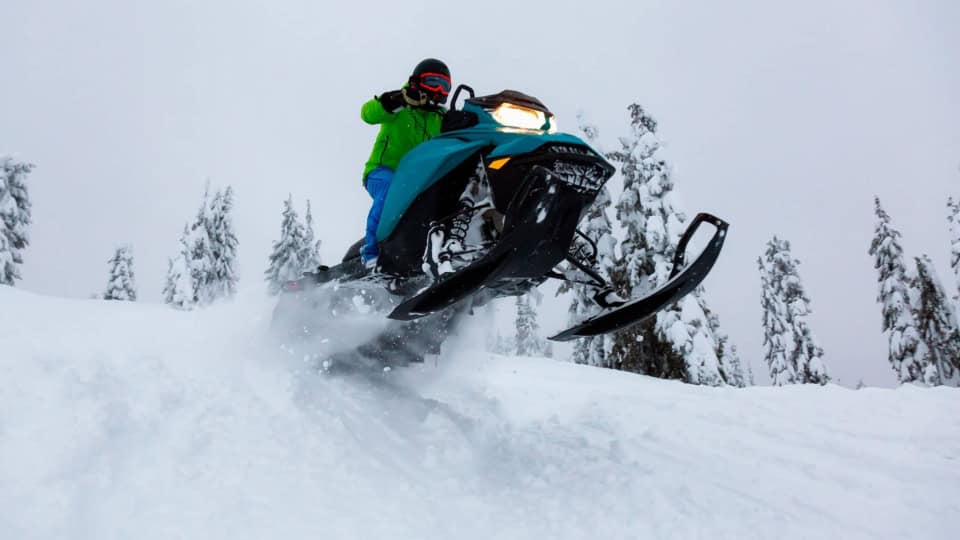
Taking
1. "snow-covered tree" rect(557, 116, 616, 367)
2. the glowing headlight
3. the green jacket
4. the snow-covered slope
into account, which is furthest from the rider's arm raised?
"snow-covered tree" rect(557, 116, 616, 367)

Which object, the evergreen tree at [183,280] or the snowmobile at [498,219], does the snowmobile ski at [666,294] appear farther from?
the evergreen tree at [183,280]

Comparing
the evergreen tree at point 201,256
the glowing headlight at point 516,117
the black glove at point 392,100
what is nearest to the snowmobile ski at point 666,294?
the glowing headlight at point 516,117

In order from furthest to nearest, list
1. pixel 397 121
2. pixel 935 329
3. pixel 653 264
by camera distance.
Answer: pixel 935 329
pixel 653 264
pixel 397 121

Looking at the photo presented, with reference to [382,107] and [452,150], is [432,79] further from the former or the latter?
[452,150]

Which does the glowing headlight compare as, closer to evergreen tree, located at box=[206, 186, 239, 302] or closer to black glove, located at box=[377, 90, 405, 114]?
black glove, located at box=[377, 90, 405, 114]

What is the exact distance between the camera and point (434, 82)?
4695mm

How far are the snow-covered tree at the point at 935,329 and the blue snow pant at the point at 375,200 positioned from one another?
23.1 meters

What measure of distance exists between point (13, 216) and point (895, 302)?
3503 centimetres

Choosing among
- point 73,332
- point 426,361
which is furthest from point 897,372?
point 73,332

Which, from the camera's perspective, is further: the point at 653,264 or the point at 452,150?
the point at 653,264

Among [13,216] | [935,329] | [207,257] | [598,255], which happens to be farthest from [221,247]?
[935,329]

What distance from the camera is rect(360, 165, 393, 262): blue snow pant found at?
4.81 metres

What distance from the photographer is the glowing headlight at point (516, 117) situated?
161 inches

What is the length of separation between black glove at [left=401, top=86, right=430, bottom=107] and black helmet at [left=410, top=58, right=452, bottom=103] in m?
0.04
